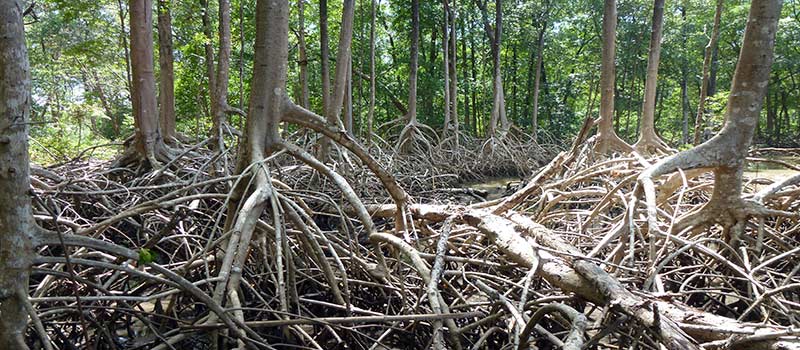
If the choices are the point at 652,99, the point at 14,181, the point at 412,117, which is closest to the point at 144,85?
the point at 14,181

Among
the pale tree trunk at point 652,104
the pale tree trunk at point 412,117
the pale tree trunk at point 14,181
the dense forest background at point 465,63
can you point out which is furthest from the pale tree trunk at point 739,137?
the dense forest background at point 465,63

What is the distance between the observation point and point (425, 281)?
91.5 inches

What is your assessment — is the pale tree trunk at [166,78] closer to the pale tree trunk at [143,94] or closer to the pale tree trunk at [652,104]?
the pale tree trunk at [143,94]

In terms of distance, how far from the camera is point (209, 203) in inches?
189

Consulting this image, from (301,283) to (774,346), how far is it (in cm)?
232

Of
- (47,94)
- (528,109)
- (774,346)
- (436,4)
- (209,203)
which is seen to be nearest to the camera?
(774,346)

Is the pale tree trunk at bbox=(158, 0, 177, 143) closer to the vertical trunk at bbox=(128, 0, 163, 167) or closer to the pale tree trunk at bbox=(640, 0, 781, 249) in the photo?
the vertical trunk at bbox=(128, 0, 163, 167)

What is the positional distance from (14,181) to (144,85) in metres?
3.84

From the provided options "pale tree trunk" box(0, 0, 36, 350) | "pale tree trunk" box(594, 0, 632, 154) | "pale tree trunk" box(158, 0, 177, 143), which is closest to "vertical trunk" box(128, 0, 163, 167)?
"pale tree trunk" box(158, 0, 177, 143)

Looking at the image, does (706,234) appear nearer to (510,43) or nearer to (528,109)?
(510,43)

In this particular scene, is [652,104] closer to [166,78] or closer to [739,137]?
[739,137]

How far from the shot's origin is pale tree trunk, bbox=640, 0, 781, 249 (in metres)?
2.91

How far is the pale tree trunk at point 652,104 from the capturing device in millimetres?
6066

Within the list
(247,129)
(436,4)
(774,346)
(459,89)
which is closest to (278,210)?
(247,129)
